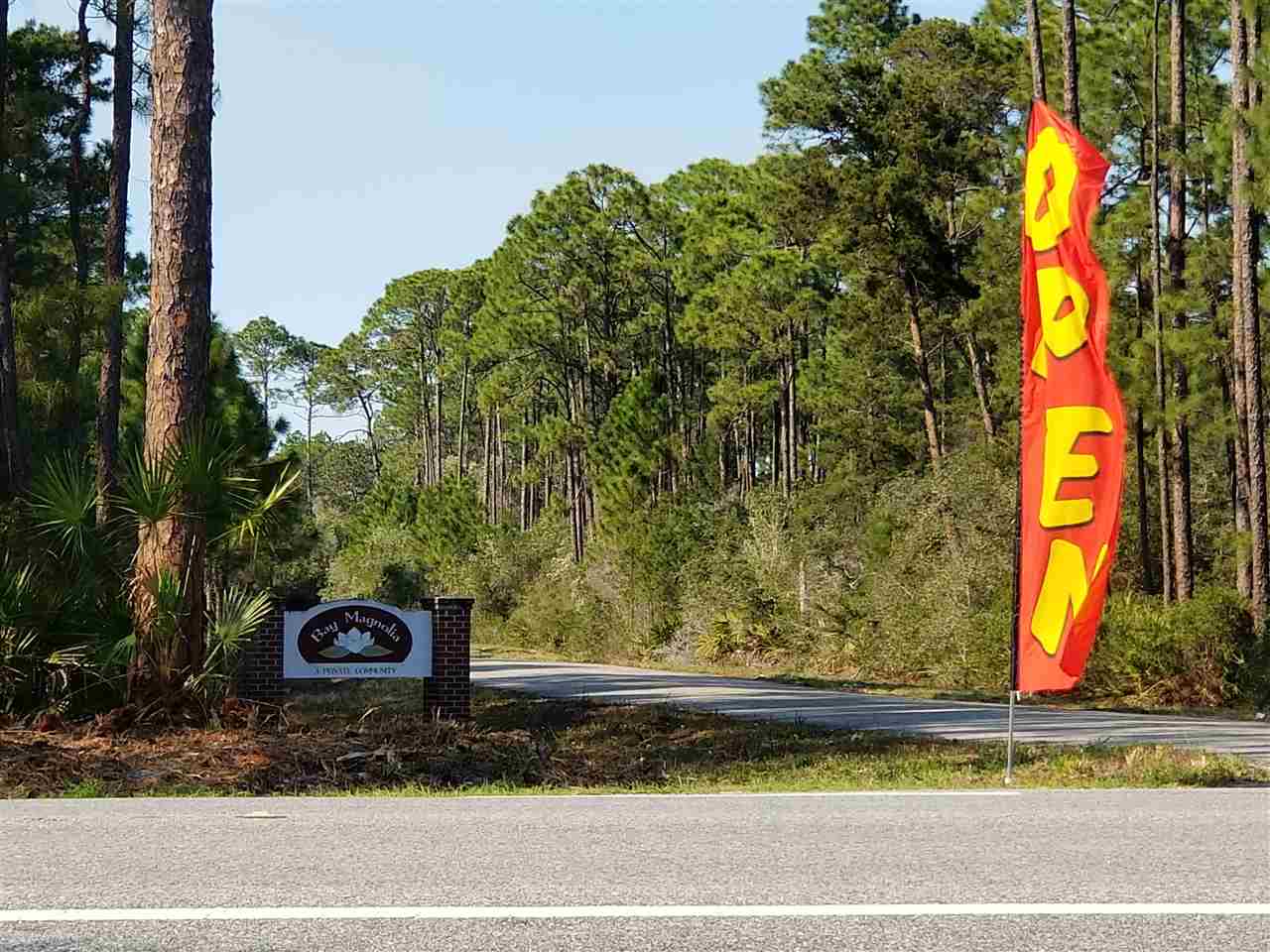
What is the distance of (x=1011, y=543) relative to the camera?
28.4 meters

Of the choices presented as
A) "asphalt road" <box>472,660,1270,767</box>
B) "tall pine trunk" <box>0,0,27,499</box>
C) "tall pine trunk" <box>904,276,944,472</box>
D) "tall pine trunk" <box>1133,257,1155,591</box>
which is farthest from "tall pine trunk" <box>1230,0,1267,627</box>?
"tall pine trunk" <box>0,0,27,499</box>

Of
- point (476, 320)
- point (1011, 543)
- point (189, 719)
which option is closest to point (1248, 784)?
point (189, 719)

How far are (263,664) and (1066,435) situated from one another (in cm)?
871

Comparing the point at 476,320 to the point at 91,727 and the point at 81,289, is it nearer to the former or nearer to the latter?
the point at 81,289

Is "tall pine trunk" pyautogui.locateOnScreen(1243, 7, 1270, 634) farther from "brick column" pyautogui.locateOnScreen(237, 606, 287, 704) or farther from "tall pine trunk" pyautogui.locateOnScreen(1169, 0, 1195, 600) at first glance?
"brick column" pyautogui.locateOnScreen(237, 606, 287, 704)

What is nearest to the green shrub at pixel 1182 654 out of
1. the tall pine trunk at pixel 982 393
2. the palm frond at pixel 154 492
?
the palm frond at pixel 154 492

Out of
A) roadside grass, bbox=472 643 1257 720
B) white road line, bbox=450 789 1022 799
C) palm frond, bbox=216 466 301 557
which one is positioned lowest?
roadside grass, bbox=472 643 1257 720

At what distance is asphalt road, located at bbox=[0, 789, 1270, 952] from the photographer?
16.6 ft

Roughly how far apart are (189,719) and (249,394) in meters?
23.7

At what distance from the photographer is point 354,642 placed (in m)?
15.2

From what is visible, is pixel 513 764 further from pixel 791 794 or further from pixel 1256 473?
pixel 1256 473

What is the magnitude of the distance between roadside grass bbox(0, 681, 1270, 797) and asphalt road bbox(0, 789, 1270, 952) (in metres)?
1.98

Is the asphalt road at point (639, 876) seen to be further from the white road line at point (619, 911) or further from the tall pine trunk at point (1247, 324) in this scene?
the tall pine trunk at point (1247, 324)

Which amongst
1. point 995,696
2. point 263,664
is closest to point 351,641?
point 263,664
